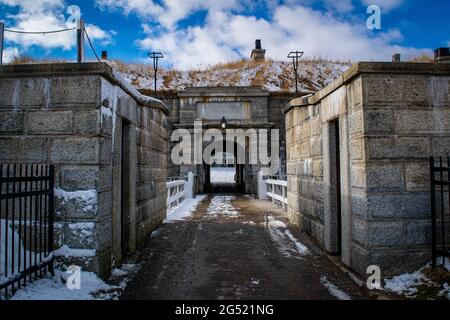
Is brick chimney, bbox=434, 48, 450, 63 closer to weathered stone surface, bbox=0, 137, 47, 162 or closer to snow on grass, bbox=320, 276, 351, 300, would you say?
snow on grass, bbox=320, 276, 351, 300

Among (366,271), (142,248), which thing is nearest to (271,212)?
(142,248)

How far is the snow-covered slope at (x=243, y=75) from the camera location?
22547 mm

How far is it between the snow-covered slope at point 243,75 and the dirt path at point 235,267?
625 inches

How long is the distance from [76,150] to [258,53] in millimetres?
24734

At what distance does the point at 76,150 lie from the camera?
419cm

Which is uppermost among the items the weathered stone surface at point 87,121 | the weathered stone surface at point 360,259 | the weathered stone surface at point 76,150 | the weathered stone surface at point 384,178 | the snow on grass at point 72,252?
the weathered stone surface at point 87,121

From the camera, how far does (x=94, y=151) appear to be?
4176 mm

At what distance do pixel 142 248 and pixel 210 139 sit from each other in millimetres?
11708

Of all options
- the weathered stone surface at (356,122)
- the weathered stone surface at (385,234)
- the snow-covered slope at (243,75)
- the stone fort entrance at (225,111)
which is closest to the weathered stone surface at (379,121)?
the weathered stone surface at (356,122)

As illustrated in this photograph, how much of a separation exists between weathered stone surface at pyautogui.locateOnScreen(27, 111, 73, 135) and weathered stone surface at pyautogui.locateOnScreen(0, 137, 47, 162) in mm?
131

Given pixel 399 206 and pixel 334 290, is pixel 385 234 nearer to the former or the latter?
pixel 399 206

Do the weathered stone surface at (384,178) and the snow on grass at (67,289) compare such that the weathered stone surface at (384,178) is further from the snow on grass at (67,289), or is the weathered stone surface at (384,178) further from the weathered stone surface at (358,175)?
the snow on grass at (67,289)

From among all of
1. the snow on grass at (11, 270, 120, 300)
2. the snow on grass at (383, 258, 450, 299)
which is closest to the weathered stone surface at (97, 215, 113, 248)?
the snow on grass at (11, 270, 120, 300)
